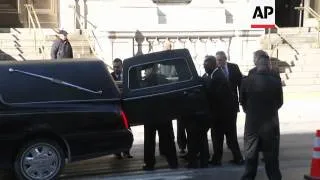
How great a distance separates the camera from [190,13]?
2084cm

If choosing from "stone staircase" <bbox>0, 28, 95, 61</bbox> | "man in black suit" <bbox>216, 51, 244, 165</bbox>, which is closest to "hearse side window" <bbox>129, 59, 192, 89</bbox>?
"man in black suit" <bbox>216, 51, 244, 165</bbox>

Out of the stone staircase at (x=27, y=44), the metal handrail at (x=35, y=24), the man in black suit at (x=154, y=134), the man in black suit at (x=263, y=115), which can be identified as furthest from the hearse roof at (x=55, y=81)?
the metal handrail at (x=35, y=24)

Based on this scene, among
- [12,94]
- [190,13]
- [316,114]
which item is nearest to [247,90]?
[12,94]

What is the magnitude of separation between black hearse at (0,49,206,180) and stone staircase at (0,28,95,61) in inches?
332

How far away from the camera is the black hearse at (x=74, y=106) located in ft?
28.2

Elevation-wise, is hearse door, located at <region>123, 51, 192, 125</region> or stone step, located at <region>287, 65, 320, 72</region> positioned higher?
hearse door, located at <region>123, 51, 192, 125</region>

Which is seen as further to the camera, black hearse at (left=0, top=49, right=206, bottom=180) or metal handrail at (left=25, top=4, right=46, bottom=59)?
metal handrail at (left=25, top=4, right=46, bottom=59)

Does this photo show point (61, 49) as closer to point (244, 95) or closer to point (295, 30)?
point (244, 95)

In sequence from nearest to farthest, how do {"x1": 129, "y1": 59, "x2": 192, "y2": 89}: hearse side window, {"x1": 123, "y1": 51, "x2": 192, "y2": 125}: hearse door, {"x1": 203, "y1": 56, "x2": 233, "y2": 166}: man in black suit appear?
{"x1": 123, "y1": 51, "x2": 192, "y2": 125}: hearse door, {"x1": 129, "y1": 59, "x2": 192, "y2": 89}: hearse side window, {"x1": 203, "y1": 56, "x2": 233, "y2": 166}: man in black suit

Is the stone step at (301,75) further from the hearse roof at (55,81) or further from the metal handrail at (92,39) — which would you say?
the hearse roof at (55,81)

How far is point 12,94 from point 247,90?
3203mm

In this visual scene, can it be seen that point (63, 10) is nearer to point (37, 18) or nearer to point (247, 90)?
point (37, 18)

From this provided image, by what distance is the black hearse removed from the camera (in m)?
8.59

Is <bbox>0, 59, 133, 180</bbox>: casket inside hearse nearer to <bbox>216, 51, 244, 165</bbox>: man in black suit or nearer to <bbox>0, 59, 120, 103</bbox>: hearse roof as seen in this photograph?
<bbox>0, 59, 120, 103</bbox>: hearse roof
